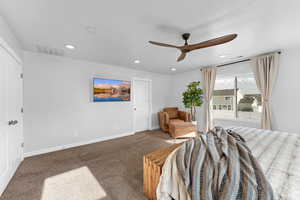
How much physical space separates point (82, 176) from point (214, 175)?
208 cm

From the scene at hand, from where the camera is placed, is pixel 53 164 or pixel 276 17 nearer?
pixel 276 17

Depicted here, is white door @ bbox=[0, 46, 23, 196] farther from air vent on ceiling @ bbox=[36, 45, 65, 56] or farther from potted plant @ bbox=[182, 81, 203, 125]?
potted plant @ bbox=[182, 81, 203, 125]

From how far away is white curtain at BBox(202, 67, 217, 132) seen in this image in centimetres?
401

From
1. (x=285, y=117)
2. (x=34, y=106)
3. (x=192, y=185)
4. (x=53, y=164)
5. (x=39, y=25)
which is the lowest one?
(x=53, y=164)

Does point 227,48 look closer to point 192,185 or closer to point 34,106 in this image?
point 192,185

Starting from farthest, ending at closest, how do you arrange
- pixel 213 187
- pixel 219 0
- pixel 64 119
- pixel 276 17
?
pixel 64 119 < pixel 276 17 < pixel 219 0 < pixel 213 187

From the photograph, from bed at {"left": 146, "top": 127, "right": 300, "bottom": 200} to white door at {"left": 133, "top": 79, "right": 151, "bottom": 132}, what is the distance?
10.5ft

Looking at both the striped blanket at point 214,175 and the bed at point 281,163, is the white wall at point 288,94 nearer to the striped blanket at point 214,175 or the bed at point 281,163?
the bed at point 281,163

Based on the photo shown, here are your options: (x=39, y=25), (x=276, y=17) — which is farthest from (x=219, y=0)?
(x=39, y=25)

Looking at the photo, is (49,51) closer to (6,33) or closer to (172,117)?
(6,33)

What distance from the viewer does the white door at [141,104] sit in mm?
4605

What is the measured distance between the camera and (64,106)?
311cm

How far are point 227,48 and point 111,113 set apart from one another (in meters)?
3.70

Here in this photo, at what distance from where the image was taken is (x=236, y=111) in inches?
147
